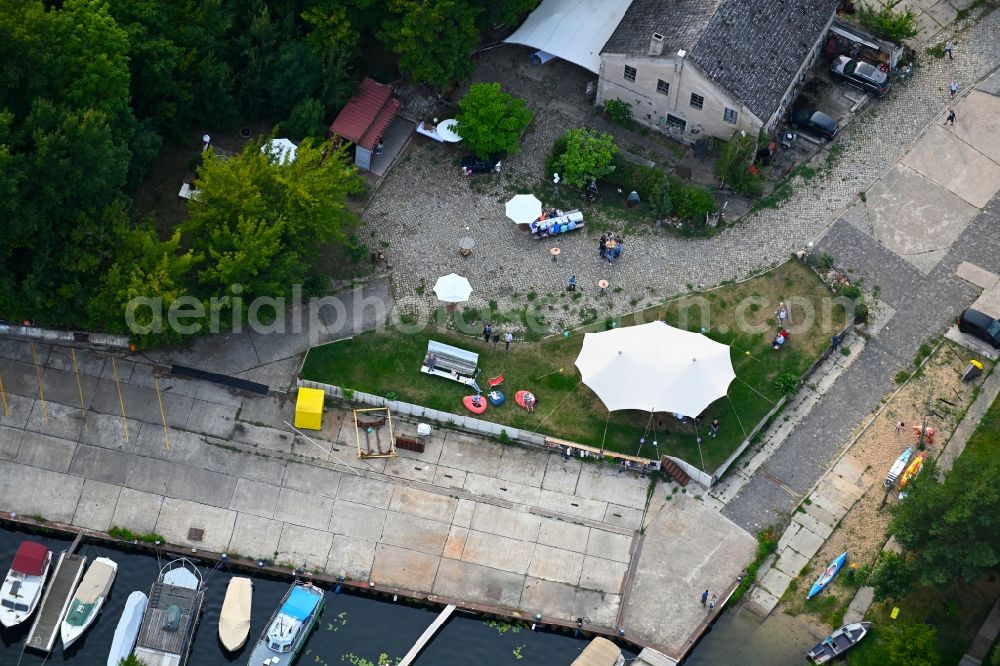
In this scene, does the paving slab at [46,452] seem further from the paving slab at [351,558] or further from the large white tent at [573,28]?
the large white tent at [573,28]

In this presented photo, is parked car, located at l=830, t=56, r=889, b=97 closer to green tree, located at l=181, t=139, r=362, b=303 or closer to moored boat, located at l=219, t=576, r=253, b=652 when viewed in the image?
green tree, located at l=181, t=139, r=362, b=303

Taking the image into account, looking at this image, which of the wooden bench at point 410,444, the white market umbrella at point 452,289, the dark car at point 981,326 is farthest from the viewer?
the dark car at point 981,326

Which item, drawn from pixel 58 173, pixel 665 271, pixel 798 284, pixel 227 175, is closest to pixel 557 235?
pixel 665 271

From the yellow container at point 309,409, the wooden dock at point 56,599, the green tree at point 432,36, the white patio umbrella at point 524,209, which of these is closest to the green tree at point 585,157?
the white patio umbrella at point 524,209

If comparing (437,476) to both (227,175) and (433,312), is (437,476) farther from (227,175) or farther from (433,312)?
(227,175)

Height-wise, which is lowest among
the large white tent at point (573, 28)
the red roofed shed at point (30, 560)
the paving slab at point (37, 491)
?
the red roofed shed at point (30, 560)

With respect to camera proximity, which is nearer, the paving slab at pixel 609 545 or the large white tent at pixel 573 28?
the paving slab at pixel 609 545

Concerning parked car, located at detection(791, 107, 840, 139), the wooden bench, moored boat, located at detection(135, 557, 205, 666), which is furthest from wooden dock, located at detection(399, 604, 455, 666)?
parked car, located at detection(791, 107, 840, 139)
